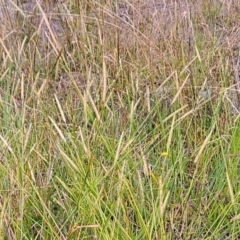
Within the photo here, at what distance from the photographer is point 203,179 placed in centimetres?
127

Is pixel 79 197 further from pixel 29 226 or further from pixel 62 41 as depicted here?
pixel 62 41

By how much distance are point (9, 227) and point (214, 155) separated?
574 millimetres

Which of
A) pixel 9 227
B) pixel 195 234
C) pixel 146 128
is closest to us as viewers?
pixel 9 227

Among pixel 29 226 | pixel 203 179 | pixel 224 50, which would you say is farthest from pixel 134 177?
pixel 224 50

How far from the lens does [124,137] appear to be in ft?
4.80

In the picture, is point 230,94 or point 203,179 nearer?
point 203,179

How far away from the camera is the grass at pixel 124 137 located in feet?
3.74

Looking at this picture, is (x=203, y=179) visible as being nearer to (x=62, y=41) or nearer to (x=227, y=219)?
(x=227, y=219)

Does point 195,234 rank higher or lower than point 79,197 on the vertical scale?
lower

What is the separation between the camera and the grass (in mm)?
1141

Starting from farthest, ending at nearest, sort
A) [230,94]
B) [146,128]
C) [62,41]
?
1. [62,41]
2. [230,94]
3. [146,128]

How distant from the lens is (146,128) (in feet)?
4.97

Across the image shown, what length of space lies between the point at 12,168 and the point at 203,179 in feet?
1.44

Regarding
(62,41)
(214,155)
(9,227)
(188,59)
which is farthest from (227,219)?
(62,41)
